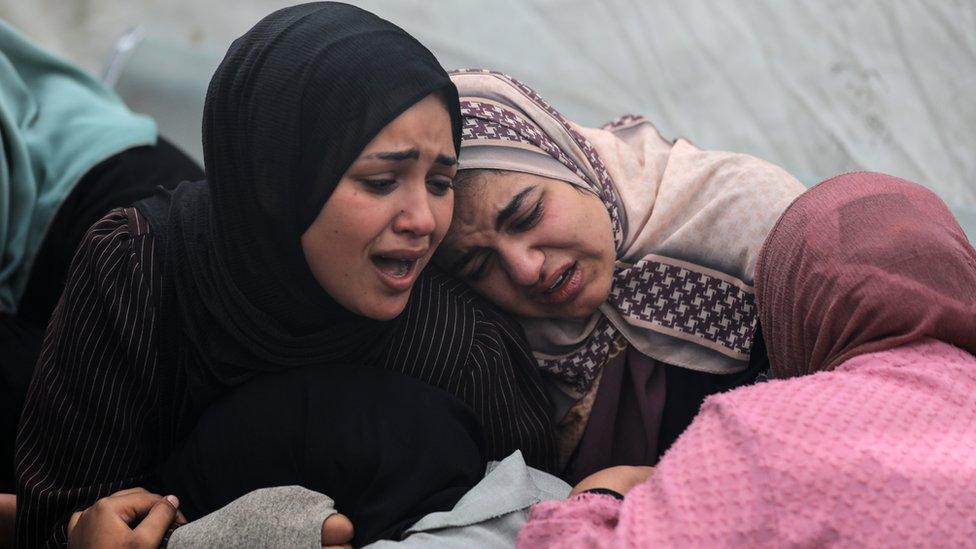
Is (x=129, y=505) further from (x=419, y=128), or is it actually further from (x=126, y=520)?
(x=419, y=128)

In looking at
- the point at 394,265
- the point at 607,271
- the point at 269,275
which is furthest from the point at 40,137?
the point at 607,271

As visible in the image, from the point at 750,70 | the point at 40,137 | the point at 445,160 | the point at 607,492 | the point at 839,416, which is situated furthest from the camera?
the point at 750,70

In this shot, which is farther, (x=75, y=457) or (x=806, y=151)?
(x=806, y=151)

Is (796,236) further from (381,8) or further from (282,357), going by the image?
(381,8)

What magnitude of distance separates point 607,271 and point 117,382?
71 cm

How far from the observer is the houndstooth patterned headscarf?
1.55 meters

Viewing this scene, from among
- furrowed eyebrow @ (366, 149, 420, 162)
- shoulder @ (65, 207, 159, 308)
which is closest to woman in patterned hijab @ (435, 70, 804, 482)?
furrowed eyebrow @ (366, 149, 420, 162)

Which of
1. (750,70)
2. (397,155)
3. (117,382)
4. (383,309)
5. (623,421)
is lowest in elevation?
(623,421)

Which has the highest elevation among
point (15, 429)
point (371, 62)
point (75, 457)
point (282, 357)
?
point (371, 62)

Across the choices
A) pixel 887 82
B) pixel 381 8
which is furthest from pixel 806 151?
pixel 381 8

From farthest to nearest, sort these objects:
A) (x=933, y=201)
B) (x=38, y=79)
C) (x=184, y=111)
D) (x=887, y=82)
A: (x=184, y=111), (x=887, y=82), (x=38, y=79), (x=933, y=201)

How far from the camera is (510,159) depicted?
5.05ft

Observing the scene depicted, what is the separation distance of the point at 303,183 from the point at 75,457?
0.48 metres

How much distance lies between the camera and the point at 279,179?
1.32 meters
